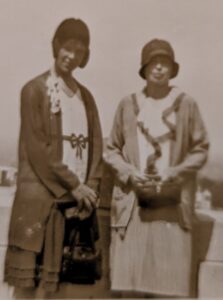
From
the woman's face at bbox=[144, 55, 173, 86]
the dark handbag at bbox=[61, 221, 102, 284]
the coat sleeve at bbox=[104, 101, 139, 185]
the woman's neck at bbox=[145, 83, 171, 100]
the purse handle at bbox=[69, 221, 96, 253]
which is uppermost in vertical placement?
the woman's face at bbox=[144, 55, 173, 86]

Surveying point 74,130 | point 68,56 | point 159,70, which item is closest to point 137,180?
point 74,130

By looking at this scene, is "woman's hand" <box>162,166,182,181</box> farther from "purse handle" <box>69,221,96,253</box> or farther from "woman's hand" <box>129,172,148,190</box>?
"purse handle" <box>69,221,96,253</box>

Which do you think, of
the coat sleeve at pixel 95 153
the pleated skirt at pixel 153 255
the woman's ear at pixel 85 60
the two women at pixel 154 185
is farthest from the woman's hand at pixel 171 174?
the woman's ear at pixel 85 60

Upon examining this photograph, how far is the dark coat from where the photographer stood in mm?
2059

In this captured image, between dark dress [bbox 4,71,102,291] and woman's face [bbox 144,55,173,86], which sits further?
woman's face [bbox 144,55,173,86]

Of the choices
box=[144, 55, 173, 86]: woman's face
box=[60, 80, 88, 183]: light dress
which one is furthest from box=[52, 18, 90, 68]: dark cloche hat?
box=[144, 55, 173, 86]: woman's face

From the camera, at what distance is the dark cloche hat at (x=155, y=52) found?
7.04ft

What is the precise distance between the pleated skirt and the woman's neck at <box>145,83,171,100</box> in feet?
1.31

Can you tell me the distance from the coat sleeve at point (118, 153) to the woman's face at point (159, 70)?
139 mm

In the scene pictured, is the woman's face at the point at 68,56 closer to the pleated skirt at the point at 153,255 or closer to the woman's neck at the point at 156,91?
the woman's neck at the point at 156,91

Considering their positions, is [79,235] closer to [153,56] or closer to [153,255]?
[153,255]

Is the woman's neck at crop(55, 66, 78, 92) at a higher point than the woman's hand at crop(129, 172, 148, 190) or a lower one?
higher

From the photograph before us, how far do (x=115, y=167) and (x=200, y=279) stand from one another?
1.60 ft

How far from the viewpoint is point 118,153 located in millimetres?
2129
